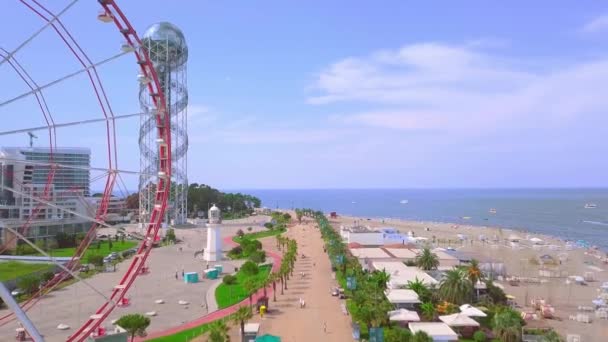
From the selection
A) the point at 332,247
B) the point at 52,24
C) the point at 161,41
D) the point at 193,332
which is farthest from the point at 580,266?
the point at 161,41

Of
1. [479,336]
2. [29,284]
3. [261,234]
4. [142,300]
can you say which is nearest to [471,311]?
[479,336]

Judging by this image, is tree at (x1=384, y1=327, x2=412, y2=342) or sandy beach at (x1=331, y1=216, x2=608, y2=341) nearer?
tree at (x1=384, y1=327, x2=412, y2=342)

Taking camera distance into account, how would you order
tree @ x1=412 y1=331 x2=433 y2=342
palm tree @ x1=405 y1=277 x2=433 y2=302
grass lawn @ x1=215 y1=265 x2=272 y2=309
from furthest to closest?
grass lawn @ x1=215 y1=265 x2=272 y2=309 → palm tree @ x1=405 y1=277 x2=433 y2=302 → tree @ x1=412 y1=331 x2=433 y2=342

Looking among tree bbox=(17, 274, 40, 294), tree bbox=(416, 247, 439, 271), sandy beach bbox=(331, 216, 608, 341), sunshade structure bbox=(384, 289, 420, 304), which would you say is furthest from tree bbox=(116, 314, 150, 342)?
tree bbox=(416, 247, 439, 271)

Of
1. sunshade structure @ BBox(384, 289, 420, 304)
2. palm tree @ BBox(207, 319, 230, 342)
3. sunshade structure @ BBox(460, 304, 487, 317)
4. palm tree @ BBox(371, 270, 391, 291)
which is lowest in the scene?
sunshade structure @ BBox(460, 304, 487, 317)

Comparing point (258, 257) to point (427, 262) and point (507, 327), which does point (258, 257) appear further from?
point (507, 327)

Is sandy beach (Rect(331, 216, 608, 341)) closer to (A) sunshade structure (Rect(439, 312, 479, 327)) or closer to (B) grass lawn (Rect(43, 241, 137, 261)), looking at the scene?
(A) sunshade structure (Rect(439, 312, 479, 327))

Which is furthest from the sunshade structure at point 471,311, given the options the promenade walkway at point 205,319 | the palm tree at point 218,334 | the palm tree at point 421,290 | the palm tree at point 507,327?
the palm tree at point 218,334
